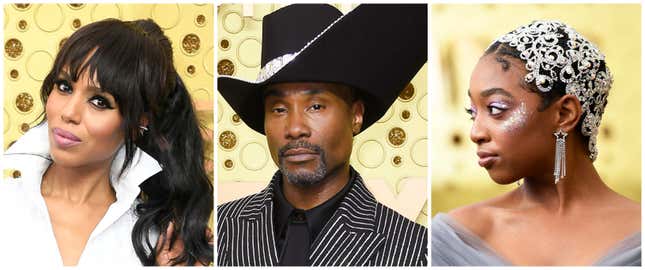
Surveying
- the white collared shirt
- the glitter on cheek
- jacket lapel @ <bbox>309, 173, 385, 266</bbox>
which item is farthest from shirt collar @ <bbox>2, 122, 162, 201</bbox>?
the glitter on cheek

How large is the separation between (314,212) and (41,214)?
2.75ft

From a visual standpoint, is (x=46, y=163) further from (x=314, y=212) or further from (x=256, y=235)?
(x=314, y=212)

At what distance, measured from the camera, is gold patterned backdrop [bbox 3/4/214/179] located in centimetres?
272

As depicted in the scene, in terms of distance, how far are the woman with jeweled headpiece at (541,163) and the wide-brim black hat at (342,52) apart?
0.24 metres

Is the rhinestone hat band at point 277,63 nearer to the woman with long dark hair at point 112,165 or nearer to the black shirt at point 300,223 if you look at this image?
the woman with long dark hair at point 112,165

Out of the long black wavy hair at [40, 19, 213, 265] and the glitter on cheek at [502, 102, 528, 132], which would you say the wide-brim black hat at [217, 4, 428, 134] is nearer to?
the long black wavy hair at [40, 19, 213, 265]

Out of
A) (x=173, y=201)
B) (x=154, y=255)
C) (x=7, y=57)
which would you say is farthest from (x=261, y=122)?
(x=7, y=57)

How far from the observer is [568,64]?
2.58 meters

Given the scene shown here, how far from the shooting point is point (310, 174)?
8.71 feet

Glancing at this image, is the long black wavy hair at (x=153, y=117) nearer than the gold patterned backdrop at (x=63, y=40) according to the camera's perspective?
Yes

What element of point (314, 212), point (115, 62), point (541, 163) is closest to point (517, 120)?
point (541, 163)

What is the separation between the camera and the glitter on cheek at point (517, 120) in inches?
102

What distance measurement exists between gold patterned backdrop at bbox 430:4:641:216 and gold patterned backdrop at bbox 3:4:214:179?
2.39ft

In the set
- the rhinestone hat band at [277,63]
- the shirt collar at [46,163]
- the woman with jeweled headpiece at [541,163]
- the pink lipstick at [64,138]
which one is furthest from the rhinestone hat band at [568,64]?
the pink lipstick at [64,138]
